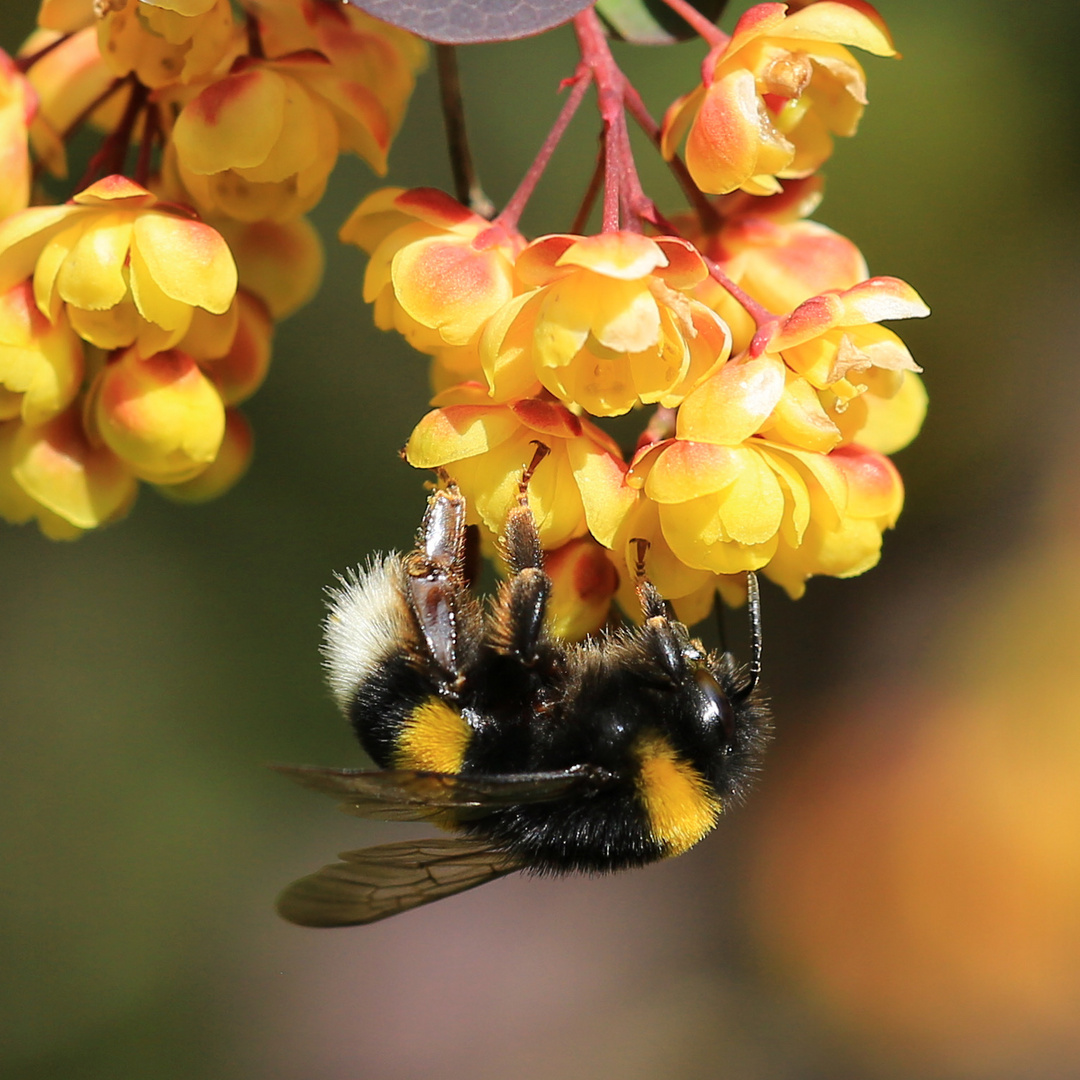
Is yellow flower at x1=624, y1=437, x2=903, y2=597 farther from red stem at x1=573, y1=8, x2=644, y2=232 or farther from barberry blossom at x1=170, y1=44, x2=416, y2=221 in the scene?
barberry blossom at x1=170, y1=44, x2=416, y2=221

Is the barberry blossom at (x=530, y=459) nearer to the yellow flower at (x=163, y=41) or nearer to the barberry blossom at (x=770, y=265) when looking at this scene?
the barberry blossom at (x=770, y=265)

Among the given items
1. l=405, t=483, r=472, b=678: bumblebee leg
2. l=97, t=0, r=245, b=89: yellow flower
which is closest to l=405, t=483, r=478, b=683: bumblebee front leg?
l=405, t=483, r=472, b=678: bumblebee leg

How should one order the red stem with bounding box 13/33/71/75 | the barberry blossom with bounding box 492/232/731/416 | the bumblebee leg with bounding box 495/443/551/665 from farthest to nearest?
the red stem with bounding box 13/33/71/75, the bumblebee leg with bounding box 495/443/551/665, the barberry blossom with bounding box 492/232/731/416

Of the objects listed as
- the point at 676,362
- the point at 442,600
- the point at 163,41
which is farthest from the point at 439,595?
the point at 163,41

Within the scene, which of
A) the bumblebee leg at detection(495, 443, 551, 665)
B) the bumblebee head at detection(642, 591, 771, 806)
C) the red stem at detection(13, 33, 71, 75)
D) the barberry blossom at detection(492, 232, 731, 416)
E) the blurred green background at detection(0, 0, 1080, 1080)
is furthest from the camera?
the blurred green background at detection(0, 0, 1080, 1080)

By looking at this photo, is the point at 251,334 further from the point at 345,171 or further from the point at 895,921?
the point at 895,921

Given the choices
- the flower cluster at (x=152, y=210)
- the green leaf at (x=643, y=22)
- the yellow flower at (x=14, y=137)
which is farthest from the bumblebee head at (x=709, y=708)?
the yellow flower at (x=14, y=137)

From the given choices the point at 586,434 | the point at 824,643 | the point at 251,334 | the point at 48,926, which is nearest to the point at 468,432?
the point at 586,434
